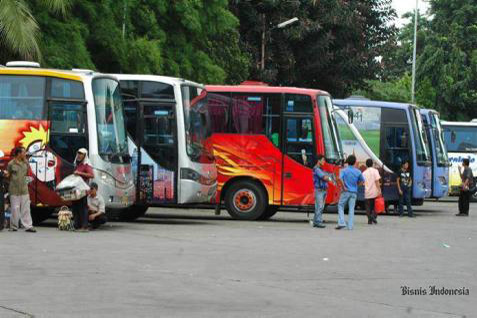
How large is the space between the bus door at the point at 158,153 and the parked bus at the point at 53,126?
2308mm

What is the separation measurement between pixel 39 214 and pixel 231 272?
10.4m

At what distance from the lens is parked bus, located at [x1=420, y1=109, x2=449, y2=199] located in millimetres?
35969

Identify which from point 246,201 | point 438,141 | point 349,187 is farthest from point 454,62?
point 349,187

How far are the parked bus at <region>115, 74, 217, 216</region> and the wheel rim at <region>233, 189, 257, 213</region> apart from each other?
1807 mm

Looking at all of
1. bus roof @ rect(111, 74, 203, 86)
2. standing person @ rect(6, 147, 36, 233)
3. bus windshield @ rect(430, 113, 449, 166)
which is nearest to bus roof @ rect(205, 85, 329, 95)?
bus roof @ rect(111, 74, 203, 86)

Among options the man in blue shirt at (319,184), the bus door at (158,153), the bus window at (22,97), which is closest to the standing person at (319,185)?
the man in blue shirt at (319,184)

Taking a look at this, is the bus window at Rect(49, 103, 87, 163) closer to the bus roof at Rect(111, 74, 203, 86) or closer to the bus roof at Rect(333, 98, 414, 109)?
the bus roof at Rect(111, 74, 203, 86)

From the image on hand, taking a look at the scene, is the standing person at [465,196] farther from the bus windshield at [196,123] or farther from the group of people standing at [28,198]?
the group of people standing at [28,198]

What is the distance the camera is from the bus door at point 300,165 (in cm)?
2812

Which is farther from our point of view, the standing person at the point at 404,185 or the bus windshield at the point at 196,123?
the standing person at the point at 404,185

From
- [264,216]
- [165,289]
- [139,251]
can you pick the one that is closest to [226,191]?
[264,216]

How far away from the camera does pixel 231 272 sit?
50.0 feet

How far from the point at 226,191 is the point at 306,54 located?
25.6 metres

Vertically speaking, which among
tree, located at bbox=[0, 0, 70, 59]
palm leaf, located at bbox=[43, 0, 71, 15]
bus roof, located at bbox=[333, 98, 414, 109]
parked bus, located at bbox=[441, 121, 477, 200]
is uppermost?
palm leaf, located at bbox=[43, 0, 71, 15]
